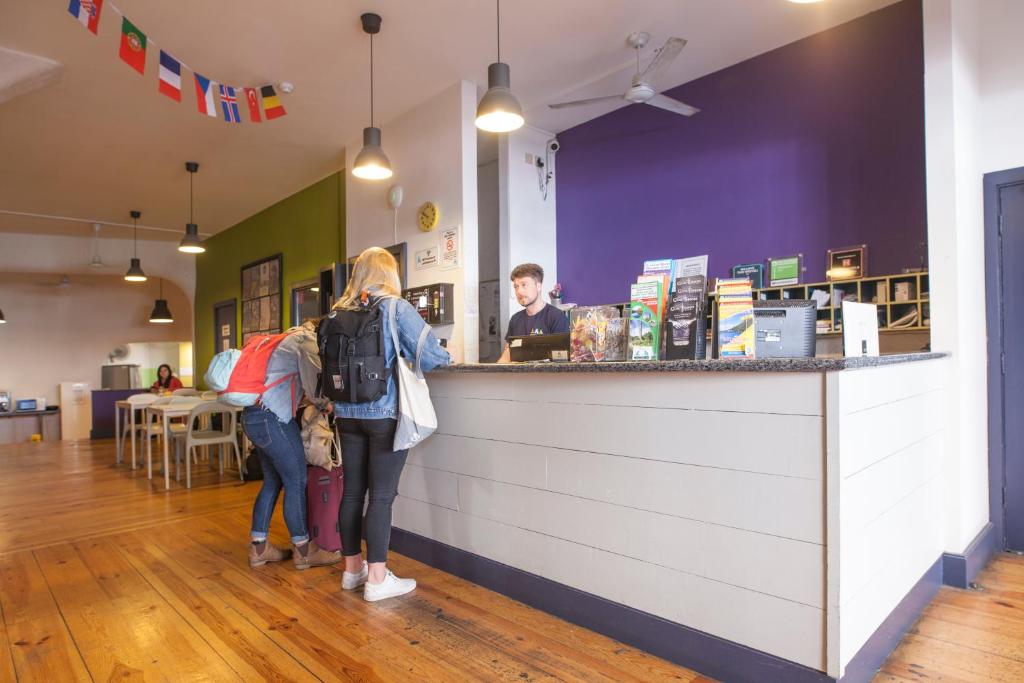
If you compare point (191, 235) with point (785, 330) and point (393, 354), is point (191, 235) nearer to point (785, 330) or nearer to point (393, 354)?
point (393, 354)

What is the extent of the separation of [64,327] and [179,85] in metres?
9.65

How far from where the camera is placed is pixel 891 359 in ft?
6.97

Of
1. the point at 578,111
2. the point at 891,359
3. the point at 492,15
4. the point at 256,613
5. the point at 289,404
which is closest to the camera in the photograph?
the point at 891,359

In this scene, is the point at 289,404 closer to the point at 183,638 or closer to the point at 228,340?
the point at 183,638

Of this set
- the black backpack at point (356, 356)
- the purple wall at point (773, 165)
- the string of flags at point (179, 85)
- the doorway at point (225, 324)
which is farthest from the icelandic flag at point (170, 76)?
the doorway at point (225, 324)

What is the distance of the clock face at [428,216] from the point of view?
15.6 ft

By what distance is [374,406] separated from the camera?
2.57 meters

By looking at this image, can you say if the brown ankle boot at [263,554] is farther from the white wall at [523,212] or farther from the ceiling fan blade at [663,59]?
the ceiling fan blade at [663,59]

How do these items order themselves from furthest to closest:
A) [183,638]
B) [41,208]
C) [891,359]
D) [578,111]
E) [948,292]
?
[41,208], [578,111], [948,292], [183,638], [891,359]

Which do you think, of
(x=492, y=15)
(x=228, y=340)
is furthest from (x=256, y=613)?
(x=228, y=340)

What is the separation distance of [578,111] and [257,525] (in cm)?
412

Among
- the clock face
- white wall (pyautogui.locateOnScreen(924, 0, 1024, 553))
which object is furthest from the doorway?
white wall (pyautogui.locateOnScreen(924, 0, 1024, 553))

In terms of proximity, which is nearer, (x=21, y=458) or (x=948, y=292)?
(x=948, y=292)

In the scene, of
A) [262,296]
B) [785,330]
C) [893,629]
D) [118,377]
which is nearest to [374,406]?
[785,330]
